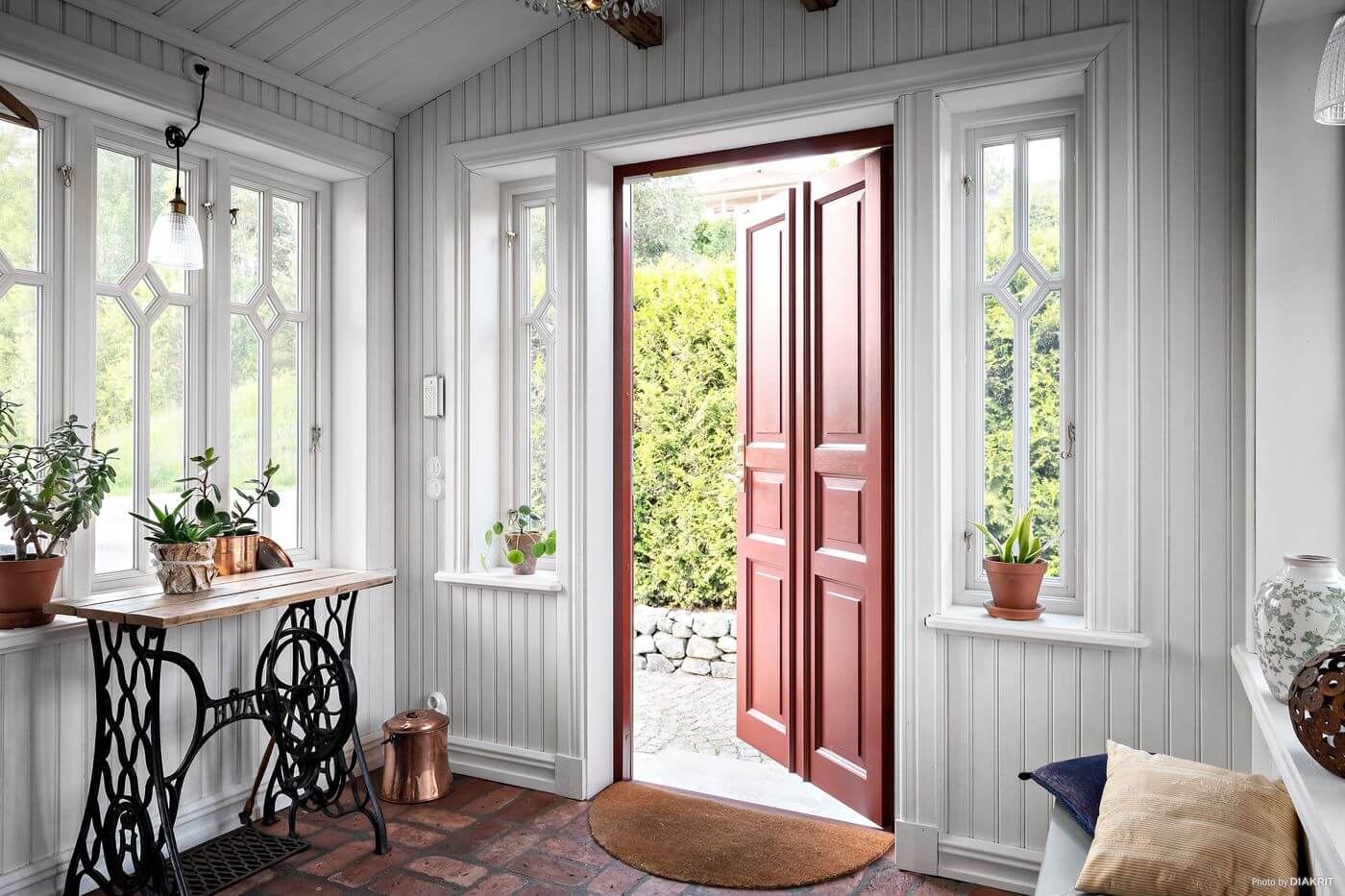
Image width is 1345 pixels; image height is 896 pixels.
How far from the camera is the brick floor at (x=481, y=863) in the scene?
2.60m

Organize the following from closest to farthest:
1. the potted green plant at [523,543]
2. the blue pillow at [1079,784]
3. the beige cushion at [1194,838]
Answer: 1. the beige cushion at [1194,838]
2. the blue pillow at [1079,784]
3. the potted green plant at [523,543]

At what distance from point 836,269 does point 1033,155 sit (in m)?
0.74

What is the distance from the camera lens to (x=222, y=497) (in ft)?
10.3

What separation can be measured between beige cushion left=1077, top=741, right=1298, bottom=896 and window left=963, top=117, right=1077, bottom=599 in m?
0.95

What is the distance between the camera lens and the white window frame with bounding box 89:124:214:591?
279 cm

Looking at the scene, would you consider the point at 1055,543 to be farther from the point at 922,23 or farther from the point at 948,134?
the point at 922,23

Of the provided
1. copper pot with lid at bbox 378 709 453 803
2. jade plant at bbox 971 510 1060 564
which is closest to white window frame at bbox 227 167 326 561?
copper pot with lid at bbox 378 709 453 803

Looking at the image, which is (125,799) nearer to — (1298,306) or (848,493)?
(848,493)

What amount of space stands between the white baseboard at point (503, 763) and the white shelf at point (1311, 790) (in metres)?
2.33

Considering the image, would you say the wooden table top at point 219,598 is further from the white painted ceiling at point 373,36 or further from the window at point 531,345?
the white painted ceiling at point 373,36

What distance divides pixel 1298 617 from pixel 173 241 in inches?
118

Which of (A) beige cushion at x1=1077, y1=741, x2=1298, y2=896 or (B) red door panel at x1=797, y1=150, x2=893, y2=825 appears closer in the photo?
(A) beige cushion at x1=1077, y1=741, x2=1298, y2=896

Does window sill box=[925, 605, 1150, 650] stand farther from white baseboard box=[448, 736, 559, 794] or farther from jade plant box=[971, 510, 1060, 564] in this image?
white baseboard box=[448, 736, 559, 794]

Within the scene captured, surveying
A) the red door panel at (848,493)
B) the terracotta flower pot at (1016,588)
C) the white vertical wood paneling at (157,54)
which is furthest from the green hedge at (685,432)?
the terracotta flower pot at (1016,588)
